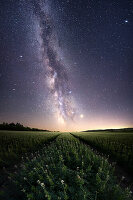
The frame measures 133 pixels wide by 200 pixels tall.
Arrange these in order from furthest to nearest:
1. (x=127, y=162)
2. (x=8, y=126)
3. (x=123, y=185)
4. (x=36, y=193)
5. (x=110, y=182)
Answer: (x=8, y=126)
(x=127, y=162)
(x=123, y=185)
(x=110, y=182)
(x=36, y=193)

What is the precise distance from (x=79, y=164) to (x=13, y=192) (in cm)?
293

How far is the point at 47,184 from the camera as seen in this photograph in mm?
4219

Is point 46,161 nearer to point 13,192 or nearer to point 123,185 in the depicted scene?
point 13,192

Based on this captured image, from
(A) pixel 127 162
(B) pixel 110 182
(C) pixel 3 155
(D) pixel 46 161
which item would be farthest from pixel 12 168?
(A) pixel 127 162

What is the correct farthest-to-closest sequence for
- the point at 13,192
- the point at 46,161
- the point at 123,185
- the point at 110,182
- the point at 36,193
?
the point at 46,161, the point at 123,185, the point at 110,182, the point at 13,192, the point at 36,193

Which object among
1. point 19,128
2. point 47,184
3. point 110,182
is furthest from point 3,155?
point 19,128

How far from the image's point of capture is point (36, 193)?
372cm

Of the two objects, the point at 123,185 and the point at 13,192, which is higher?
the point at 13,192

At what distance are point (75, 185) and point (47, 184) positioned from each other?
804 mm

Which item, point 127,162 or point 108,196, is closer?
point 108,196

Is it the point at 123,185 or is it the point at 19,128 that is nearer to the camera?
the point at 123,185

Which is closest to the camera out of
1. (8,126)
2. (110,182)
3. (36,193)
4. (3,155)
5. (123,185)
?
(36,193)

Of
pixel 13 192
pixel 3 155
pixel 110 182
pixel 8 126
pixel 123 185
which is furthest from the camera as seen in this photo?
pixel 8 126

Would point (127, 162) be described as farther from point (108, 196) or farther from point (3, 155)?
point (3, 155)
